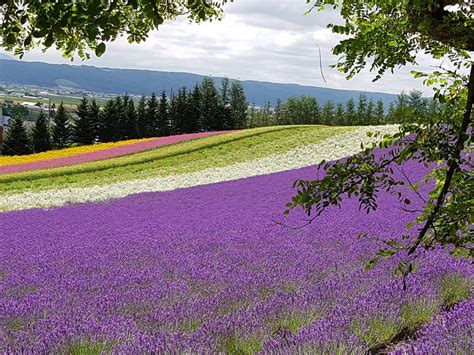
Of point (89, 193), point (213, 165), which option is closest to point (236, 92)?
point (213, 165)

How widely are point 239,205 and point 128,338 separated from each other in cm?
1078

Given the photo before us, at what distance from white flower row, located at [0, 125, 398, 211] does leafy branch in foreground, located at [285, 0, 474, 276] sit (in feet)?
47.5

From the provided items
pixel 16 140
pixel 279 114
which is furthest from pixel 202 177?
pixel 279 114

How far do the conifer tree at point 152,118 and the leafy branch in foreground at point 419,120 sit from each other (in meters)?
69.6

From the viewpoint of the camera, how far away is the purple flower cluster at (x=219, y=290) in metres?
4.11

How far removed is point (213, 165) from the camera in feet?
104

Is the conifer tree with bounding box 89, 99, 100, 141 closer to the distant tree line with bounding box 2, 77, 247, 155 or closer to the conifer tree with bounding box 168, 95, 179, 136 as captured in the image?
the distant tree line with bounding box 2, 77, 247, 155

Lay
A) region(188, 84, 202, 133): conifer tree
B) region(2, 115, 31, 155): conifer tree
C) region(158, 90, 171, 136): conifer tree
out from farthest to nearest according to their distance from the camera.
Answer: region(188, 84, 202, 133): conifer tree < region(158, 90, 171, 136): conifer tree < region(2, 115, 31, 155): conifer tree

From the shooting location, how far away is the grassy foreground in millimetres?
29406

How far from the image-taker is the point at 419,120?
→ 3.02 m

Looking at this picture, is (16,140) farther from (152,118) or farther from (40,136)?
(152,118)

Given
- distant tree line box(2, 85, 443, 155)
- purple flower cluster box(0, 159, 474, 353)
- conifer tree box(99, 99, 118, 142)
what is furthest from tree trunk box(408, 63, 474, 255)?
conifer tree box(99, 99, 118, 142)

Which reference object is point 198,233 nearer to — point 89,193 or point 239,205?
point 239,205

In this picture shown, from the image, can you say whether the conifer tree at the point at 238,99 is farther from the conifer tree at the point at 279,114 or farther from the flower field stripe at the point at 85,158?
the flower field stripe at the point at 85,158
